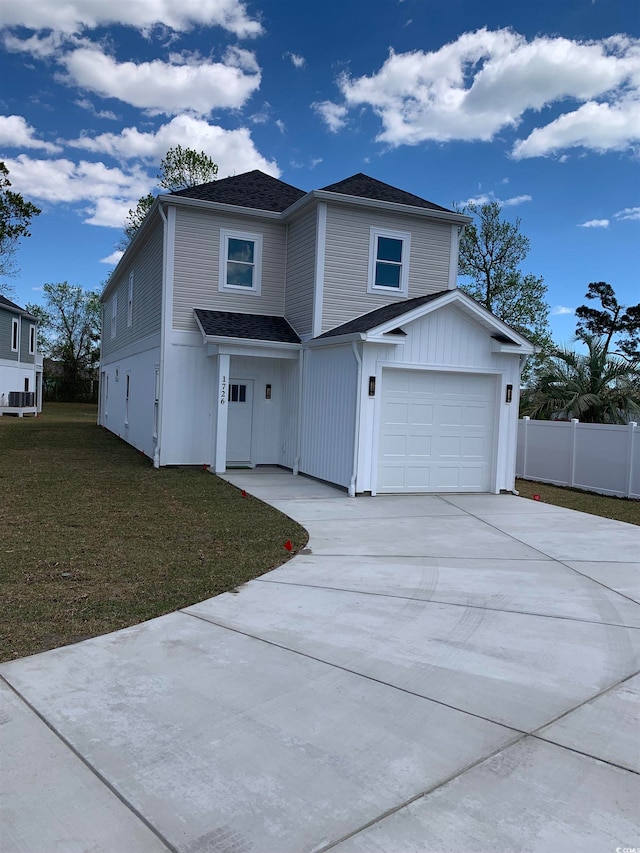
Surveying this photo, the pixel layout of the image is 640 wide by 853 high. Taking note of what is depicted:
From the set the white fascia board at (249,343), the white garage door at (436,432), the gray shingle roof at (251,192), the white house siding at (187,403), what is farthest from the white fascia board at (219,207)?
the white garage door at (436,432)

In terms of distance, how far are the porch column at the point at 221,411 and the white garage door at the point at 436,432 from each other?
3681mm

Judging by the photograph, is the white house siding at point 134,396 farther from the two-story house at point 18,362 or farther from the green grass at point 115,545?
the two-story house at point 18,362

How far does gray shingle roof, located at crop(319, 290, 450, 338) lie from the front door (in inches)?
103

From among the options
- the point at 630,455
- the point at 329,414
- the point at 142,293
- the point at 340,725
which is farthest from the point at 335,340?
the point at 340,725

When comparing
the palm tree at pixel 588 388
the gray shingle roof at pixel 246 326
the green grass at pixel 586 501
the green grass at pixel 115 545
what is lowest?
the green grass at pixel 586 501

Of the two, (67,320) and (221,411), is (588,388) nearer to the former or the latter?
(221,411)

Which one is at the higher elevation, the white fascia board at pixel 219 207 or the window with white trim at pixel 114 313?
the white fascia board at pixel 219 207

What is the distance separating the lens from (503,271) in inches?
1161

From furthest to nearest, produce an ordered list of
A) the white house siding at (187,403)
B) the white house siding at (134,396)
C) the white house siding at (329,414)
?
the white house siding at (134,396), the white house siding at (187,403), the white house siding at (329,414)

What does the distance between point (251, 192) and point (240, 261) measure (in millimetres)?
1986

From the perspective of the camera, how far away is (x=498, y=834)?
2496 mm

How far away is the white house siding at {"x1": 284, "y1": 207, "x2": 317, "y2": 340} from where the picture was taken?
13.4 meters

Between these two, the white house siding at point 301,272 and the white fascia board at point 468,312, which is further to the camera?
the white house siding at point 301,272

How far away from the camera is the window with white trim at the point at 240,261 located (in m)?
14.2
